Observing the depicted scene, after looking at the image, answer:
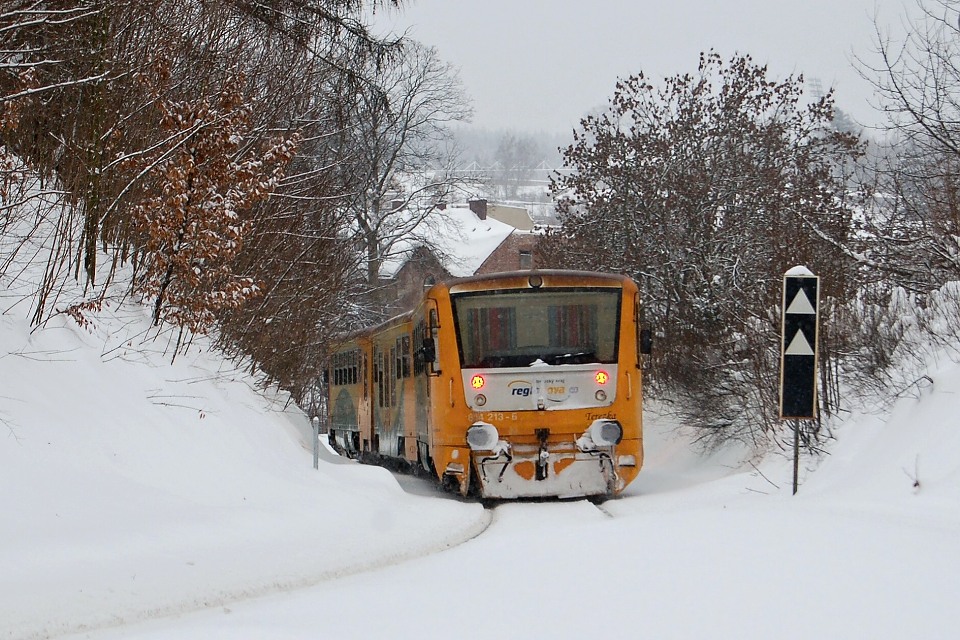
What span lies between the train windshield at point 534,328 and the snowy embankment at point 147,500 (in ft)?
6.91

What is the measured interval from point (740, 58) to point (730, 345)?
40.5 feet

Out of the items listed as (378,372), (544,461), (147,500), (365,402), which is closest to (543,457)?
(544,461)

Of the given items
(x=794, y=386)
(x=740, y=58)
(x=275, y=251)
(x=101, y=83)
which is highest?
(x=740, y=58)

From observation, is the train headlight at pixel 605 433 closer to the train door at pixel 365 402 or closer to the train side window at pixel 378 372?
the train side window at pixel 378 372

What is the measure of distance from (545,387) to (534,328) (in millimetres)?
737

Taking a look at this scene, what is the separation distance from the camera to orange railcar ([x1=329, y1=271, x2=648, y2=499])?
15.1 meters

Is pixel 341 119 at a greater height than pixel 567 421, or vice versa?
pixel 341 119

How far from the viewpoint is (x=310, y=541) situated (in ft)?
30.9

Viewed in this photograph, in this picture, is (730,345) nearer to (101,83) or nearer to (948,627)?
(101,83)

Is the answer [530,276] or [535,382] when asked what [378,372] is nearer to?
[530,276]

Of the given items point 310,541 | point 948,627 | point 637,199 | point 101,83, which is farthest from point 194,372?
point 637,199

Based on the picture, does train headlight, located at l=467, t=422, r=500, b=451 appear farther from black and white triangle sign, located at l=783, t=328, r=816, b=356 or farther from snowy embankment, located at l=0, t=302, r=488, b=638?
black and white triangle sign, located at l=783, t=328, r=816, b=356

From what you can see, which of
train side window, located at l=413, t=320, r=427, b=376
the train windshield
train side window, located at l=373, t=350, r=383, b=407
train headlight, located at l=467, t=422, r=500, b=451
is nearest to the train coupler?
train headlight, located at l=467, t=422, r=500, b=451

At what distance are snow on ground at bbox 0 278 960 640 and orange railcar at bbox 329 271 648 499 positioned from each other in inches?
49.9
